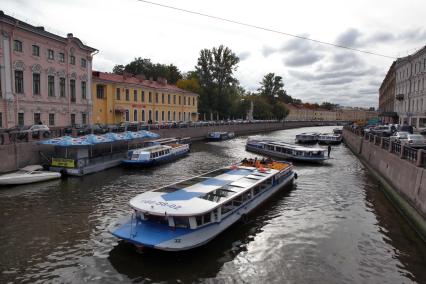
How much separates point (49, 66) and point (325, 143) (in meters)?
45.3

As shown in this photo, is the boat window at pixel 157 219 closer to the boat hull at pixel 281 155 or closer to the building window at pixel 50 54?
the boat hull at pixel 281 155

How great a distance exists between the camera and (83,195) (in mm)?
19859

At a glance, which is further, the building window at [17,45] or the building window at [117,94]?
the building window at [117,94]

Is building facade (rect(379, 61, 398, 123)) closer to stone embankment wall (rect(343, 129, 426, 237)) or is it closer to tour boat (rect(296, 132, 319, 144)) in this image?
tour boat (rect(296, 132, 319, 144))

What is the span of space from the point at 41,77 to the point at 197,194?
28.3 meters

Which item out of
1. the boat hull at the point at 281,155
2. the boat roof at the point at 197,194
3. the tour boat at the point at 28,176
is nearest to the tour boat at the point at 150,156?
the tour boat at the point at 28,176

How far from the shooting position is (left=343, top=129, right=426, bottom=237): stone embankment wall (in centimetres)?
1480

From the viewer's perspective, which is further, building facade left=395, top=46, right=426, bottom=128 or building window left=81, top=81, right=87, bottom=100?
building facade left=395, top=46, right=426, bottom=128

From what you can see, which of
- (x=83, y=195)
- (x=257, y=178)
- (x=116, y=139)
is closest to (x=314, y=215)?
(x=257, y=178)

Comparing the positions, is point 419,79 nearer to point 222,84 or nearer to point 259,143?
point 259,143

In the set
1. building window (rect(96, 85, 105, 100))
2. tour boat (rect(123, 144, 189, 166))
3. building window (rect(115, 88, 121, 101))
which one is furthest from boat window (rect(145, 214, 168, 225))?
building window (rect(115, 88, 121, 101))

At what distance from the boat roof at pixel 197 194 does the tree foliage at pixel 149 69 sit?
69.4 metres

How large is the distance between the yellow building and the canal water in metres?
27.0

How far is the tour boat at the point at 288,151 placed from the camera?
3447cm
